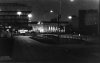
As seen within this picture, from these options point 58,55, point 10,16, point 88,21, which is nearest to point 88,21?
point 88,21

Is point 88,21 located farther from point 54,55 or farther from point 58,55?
point 54,55

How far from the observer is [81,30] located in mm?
50938

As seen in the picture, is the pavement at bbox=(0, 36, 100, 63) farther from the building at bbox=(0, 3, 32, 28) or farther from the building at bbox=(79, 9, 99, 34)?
the building at bbox=(79, 9, 99, 34)

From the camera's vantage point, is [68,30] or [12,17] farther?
[68,30]

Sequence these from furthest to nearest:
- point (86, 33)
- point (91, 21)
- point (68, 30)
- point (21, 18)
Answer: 1. point (68, 30)
2. point (86, 33)
3. point (91, 21)
4. point (21, 18)

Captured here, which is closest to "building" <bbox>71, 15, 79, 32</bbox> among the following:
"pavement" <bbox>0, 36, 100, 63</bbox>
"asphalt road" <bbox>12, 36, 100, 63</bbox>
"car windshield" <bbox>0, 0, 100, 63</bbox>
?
"car windshield" <bbox>0, 0, 100, 63</bbox>

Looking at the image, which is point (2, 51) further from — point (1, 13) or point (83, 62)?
→ point (1, 13)

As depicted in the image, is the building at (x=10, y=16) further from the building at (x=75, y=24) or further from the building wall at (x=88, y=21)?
the building at (x=75, y=24)

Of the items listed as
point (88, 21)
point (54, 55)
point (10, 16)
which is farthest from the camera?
point (88, 21)

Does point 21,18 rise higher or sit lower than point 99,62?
higher

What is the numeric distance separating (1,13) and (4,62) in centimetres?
2329

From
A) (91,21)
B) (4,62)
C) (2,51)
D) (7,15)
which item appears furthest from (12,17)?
(4,62)

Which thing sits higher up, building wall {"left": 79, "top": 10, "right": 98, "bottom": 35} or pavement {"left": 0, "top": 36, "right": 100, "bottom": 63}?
building wall {"left": 79, "top": 10, "right": 98, "bottom": 35}

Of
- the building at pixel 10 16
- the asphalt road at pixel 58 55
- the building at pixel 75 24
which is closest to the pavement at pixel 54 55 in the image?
the asphalt road at pixel 58 55
